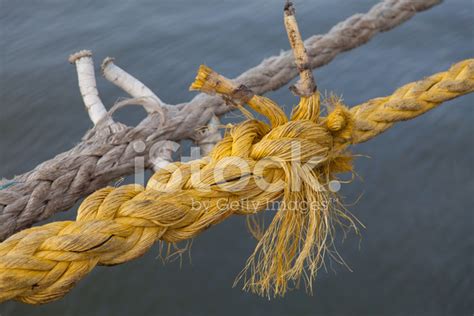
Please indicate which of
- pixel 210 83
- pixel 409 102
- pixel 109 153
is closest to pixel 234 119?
pixel 109 153

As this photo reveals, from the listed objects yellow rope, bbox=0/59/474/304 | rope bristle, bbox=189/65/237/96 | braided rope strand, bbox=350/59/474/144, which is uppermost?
rope bristle, bbox=189/65/237/96

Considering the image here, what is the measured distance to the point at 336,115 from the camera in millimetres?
819

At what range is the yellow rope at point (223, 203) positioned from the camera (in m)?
0.63

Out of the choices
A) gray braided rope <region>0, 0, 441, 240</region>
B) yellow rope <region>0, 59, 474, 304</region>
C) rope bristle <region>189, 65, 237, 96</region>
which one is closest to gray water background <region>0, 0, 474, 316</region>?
gray braided rope <region>0, 0, 441, 240</region>

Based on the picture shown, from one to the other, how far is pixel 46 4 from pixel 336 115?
176cm

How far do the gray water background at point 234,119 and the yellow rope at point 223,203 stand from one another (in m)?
0.34

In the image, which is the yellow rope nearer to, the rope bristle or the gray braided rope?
the rope bristle

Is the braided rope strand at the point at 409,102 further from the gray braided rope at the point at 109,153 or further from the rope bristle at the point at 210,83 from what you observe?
the gray braided rope at the point at 109,153

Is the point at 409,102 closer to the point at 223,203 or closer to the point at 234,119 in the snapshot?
the point at 223,203

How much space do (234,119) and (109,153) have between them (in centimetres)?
36

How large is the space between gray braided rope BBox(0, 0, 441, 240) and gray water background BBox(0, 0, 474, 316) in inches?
3.5

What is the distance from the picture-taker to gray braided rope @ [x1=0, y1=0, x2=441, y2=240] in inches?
45.3

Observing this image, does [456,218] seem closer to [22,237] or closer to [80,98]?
[22,237]

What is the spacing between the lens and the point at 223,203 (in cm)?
74
